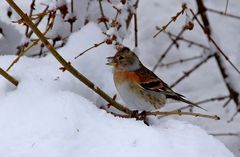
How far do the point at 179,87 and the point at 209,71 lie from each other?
0.35 m

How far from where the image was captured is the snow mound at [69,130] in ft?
6.32

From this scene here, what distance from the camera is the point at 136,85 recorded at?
3.19m

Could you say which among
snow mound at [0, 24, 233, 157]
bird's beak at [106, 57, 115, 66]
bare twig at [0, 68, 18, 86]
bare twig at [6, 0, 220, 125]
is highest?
bird's beak at [106, 57, 115, 66]

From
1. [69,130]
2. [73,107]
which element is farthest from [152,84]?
[69,130]

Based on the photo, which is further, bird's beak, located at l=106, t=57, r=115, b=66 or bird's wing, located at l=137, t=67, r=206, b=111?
bird's wing, located at l=137, t=67, r=206, b=111

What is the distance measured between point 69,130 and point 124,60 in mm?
1271

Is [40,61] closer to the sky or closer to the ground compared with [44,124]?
closer to the sky

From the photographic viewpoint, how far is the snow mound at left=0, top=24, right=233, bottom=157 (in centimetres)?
193

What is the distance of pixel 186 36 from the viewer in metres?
4.91

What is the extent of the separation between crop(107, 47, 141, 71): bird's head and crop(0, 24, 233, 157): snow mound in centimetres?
57

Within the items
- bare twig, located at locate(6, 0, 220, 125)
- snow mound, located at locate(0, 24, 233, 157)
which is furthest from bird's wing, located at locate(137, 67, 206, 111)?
snow mound, located at locate(0, 24, 233, 157)

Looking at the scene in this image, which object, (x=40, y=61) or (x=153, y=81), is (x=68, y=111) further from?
(x=153, y=81)

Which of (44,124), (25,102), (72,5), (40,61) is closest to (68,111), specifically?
(44,124)

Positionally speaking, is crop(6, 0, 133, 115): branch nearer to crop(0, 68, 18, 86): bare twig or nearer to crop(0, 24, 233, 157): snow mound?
crop(0, 24, 233, 157): snow mound
